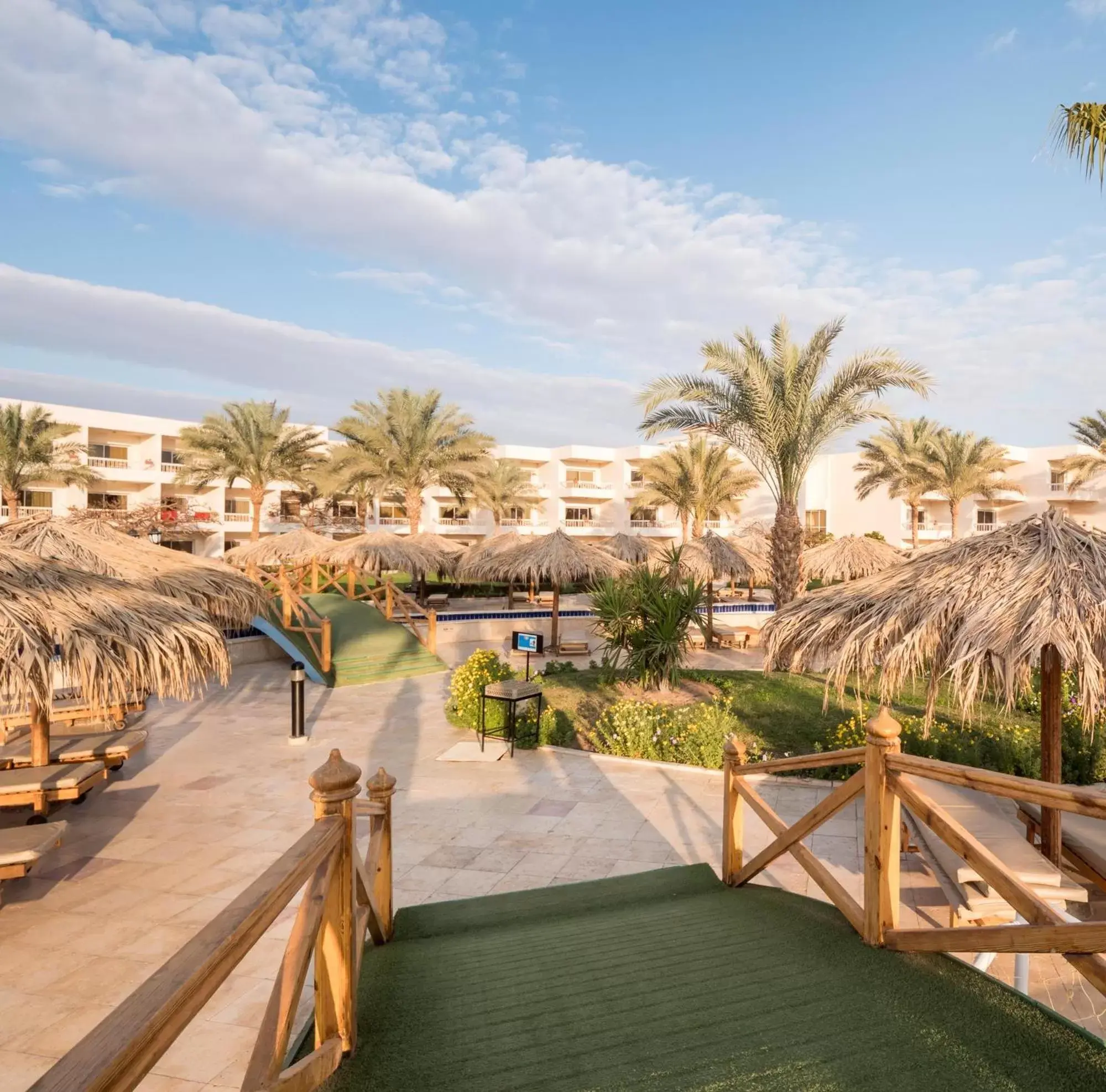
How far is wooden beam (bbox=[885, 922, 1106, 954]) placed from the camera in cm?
217

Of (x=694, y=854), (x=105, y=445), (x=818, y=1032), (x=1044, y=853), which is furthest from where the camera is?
(x=105, y=445)

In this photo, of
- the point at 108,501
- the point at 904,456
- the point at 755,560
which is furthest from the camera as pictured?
the point at 108,501

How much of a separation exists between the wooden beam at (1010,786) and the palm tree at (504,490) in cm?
3000

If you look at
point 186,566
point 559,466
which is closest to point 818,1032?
point 186,566

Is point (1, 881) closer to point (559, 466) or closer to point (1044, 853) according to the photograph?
point (1044, 853)

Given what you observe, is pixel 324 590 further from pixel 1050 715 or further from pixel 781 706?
pixel 1050 715

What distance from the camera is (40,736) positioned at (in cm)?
691

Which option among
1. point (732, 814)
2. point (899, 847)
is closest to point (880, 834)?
point (899, 847)

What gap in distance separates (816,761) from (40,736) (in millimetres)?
6999

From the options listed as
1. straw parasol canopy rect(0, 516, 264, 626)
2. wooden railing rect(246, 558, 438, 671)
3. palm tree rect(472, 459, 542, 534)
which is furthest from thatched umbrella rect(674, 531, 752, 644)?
palm tree rect(472, 459, 542, 534)

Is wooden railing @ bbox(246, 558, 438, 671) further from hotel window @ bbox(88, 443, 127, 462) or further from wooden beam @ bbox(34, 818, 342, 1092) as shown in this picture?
hotel window @ bbox(88, 443, 127, 462)

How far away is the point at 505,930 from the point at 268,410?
29267mm

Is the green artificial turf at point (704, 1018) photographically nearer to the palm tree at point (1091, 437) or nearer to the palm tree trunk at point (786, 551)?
the palm tree trunk at point (786, 551)

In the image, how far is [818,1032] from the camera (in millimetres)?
2615
